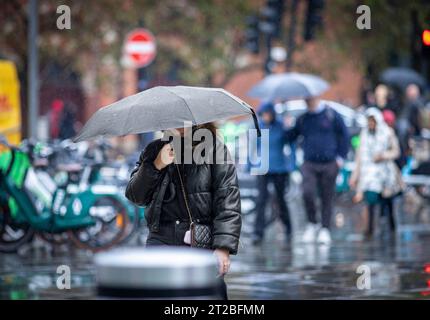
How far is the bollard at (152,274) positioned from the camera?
423cm

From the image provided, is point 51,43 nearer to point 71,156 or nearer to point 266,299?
point 71,156

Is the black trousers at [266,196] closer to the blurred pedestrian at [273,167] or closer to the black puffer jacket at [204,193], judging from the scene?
the blurred pedestrian at [273,167]

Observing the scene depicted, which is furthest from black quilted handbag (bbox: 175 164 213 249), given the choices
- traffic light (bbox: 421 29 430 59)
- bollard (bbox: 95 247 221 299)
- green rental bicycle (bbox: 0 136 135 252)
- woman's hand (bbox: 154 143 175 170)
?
green rental bicycle (bbox: 0 136 135 252)

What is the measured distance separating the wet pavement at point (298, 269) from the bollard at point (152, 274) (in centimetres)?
406

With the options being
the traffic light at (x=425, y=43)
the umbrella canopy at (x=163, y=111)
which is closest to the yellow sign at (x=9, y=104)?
the traffic light at (x=425, y=43)

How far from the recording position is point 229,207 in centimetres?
736

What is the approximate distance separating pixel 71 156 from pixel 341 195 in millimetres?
6501

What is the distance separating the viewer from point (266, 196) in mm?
17594

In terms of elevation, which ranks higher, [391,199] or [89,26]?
[89,26]

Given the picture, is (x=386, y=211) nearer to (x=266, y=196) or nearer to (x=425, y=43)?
(x=266, y=196)

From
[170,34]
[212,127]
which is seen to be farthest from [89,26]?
[212,127]

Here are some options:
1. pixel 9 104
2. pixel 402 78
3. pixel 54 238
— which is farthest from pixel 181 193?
pixel 402 78

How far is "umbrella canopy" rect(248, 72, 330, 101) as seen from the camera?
58.2 feet

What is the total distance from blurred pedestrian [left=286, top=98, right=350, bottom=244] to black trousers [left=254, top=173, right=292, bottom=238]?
34cm
